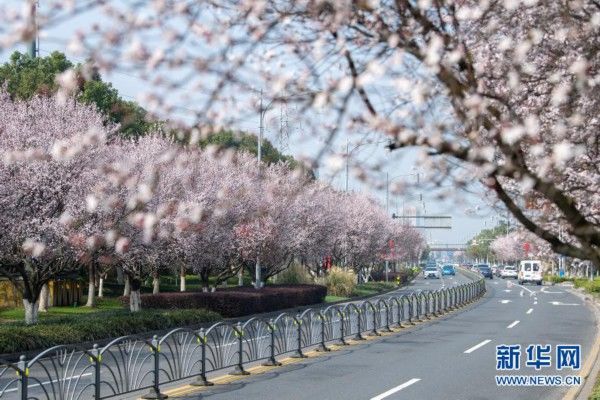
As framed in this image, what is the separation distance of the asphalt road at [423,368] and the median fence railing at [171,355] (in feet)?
2.36

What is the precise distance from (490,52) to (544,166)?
1826 millimetres

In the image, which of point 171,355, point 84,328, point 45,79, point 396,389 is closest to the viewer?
point 396,389

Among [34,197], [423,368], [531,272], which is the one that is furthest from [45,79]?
[531,272]

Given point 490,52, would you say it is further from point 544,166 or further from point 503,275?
point 503,275

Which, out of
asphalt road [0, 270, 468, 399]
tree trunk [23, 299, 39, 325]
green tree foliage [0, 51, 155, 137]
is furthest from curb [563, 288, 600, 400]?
green tree foliage [0, 51, 155, 137]

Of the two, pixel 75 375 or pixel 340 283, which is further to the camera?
pixel 340 283

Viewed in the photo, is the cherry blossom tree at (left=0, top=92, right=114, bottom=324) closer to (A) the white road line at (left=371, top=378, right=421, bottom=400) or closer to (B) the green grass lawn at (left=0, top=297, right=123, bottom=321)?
(B) the green grass lawn at (left=0, top=297, right=123, bottom=321)

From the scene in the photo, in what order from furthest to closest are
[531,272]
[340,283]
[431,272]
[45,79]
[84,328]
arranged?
[431,272] → [531,272] → [340,283] → [45,79] → [84,328]

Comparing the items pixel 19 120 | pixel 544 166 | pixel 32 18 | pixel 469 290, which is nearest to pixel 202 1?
pixel 32 18

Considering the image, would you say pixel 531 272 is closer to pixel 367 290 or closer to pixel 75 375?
pixel 367 290

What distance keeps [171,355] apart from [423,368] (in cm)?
568

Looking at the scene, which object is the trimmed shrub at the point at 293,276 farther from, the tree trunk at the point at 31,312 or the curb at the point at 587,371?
the tree trunk at the point at 31,312

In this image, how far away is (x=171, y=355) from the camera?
15.2 m

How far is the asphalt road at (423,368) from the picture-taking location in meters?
14.6
